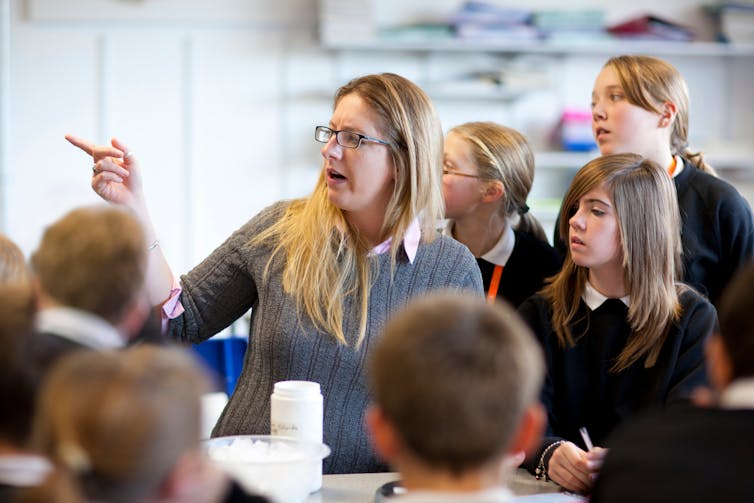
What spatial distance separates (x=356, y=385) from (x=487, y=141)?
1168mm

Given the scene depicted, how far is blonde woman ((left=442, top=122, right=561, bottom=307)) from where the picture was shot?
2.67m

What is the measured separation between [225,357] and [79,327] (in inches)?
72.1

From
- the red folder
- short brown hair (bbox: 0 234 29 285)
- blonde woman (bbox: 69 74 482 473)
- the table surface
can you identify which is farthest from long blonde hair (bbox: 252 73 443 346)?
the red folder

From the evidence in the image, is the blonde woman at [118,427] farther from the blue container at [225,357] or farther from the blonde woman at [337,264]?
the blue container at [225,357]

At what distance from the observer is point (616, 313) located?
2.20m

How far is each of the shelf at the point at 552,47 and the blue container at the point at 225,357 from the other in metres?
2.11

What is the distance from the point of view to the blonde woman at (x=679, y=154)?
2.63 meters

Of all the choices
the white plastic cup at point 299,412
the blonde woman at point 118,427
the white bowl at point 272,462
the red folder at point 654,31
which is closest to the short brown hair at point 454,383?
the blonde woman at point 118,427

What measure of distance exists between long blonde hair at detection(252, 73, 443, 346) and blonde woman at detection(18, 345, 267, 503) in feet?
3.34

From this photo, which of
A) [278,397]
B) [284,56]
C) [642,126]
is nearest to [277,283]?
[278,397]

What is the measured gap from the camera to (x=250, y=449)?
163 cm

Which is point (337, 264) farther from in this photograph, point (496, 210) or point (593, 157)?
point (593, 157)

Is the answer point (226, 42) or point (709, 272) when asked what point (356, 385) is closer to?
point (709, 272)

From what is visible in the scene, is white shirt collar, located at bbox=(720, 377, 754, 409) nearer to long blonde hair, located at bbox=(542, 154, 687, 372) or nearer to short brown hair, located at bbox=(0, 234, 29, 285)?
long blonde hair, located at bbox=(542, 154, 687, 372)
